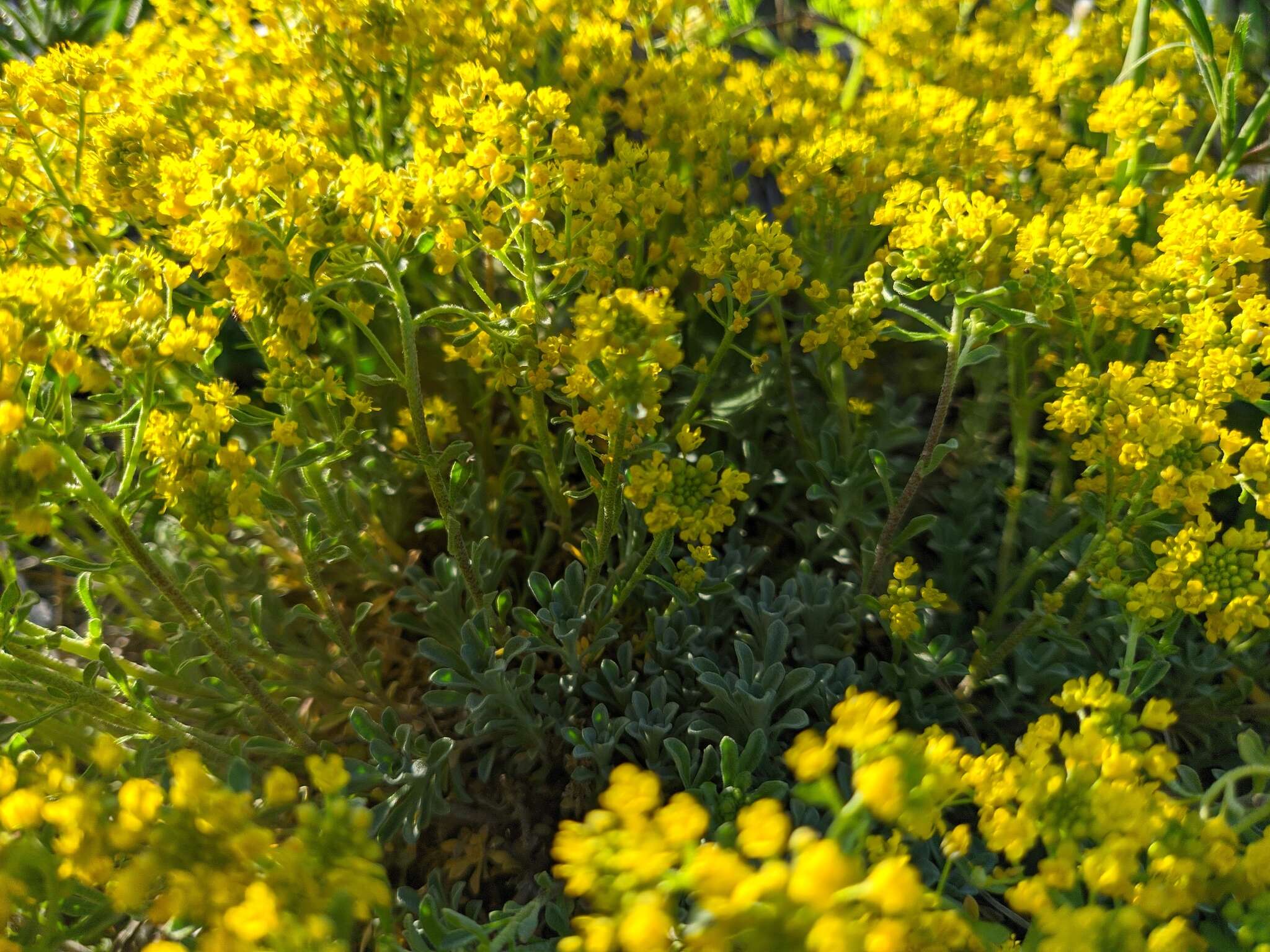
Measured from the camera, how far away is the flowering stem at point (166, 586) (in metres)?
1.35

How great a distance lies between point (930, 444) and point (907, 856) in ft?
3.04

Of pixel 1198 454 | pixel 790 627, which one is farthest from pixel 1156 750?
pixel 790 627

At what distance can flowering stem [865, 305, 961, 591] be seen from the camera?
1780 millimetres

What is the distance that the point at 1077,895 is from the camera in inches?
60.1

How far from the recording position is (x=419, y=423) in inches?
69.5

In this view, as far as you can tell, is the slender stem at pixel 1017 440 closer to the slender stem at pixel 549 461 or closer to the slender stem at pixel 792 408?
the slender stem at pixel 792 408

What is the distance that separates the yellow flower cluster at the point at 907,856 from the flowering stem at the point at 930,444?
1.77ft

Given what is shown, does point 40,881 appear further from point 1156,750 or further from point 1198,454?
point 1198,454

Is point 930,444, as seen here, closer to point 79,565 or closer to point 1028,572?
point 1028,572

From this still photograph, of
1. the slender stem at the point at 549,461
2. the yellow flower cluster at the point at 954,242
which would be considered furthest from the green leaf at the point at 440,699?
the yellow flower cluster at the point at 954,242

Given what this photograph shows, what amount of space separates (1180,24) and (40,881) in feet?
11.4

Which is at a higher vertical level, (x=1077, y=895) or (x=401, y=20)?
(x=401, y=20)

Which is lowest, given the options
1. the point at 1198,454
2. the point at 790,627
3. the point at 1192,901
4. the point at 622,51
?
the point at 790,627

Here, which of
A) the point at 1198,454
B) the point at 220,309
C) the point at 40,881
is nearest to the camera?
the point at 40,881
